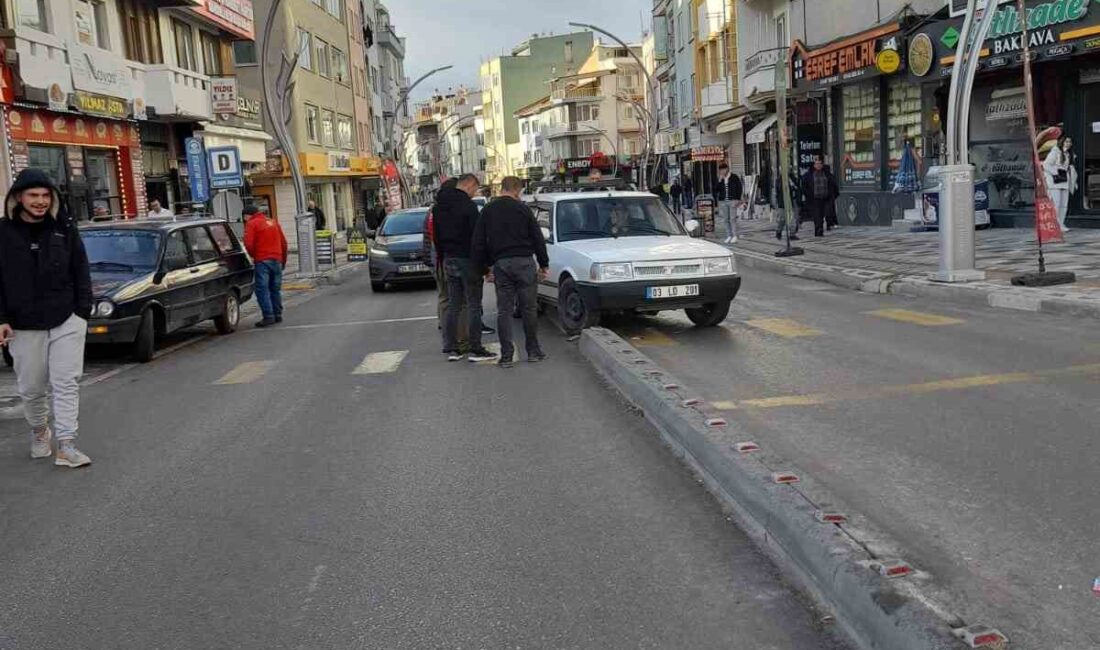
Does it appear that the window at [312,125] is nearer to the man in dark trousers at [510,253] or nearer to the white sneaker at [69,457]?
the man in dark trousers at [510,253]

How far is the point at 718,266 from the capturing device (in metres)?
11.2

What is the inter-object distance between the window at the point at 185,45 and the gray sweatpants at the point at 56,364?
2325 cm

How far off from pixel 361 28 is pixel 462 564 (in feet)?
193

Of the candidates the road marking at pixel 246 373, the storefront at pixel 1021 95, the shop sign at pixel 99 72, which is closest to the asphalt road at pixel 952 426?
the road marking at pixel 246 373

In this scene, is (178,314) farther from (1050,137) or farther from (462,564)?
(1050,137)

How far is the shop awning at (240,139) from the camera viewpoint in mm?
29125

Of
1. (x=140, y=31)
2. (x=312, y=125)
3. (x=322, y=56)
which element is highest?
(x=322, y=56)

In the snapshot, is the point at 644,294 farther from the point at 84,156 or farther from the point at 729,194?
the point at 84,156

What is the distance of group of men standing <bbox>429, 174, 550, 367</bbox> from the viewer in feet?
32.2

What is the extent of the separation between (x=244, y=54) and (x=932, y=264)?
3352 centimetres

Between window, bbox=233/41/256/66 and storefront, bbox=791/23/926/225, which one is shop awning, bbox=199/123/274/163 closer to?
window, bbox=233/41/256/66

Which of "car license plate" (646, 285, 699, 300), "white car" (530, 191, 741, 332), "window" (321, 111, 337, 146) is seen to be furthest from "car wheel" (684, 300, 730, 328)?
"window" (321, 111, 337, 146)

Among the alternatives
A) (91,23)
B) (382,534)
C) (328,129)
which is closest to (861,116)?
(91,23)

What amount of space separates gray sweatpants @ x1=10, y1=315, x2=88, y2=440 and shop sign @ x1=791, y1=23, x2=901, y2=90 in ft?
70.2
